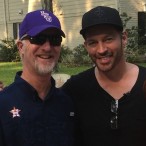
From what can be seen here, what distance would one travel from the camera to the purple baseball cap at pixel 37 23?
2.96 metres

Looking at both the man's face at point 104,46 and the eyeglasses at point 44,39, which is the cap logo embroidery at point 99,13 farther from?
the eyeglasses at point 44,39

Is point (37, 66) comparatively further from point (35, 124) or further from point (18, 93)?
point (35, 124)

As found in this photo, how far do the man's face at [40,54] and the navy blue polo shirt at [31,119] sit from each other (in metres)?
0.13

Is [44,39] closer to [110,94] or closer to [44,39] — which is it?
[44,39]

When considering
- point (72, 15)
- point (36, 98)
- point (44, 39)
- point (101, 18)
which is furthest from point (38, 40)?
point (72, 15)

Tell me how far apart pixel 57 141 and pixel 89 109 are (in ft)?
1.72

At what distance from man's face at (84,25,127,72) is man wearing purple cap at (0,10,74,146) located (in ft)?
1.01

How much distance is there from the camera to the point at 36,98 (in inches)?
117

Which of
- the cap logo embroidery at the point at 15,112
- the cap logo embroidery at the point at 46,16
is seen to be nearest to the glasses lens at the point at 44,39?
the cap logo embroidery at the point at 46,16

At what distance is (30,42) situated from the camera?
2998 millimetres

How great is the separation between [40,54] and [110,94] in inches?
26.6

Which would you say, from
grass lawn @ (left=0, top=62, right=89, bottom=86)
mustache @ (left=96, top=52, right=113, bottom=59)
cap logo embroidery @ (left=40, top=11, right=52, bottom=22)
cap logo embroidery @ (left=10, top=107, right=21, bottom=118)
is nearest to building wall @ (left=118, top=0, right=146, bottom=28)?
grass lawn @ (left=0, top=62, right=89, bottom=86)

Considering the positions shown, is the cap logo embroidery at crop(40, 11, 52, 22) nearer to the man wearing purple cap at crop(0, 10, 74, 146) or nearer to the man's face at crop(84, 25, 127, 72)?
the man wearing purple cap at crop(0, 10, 74, 146)

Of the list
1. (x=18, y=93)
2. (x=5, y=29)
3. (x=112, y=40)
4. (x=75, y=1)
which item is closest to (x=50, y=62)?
(x=18, y=93)
